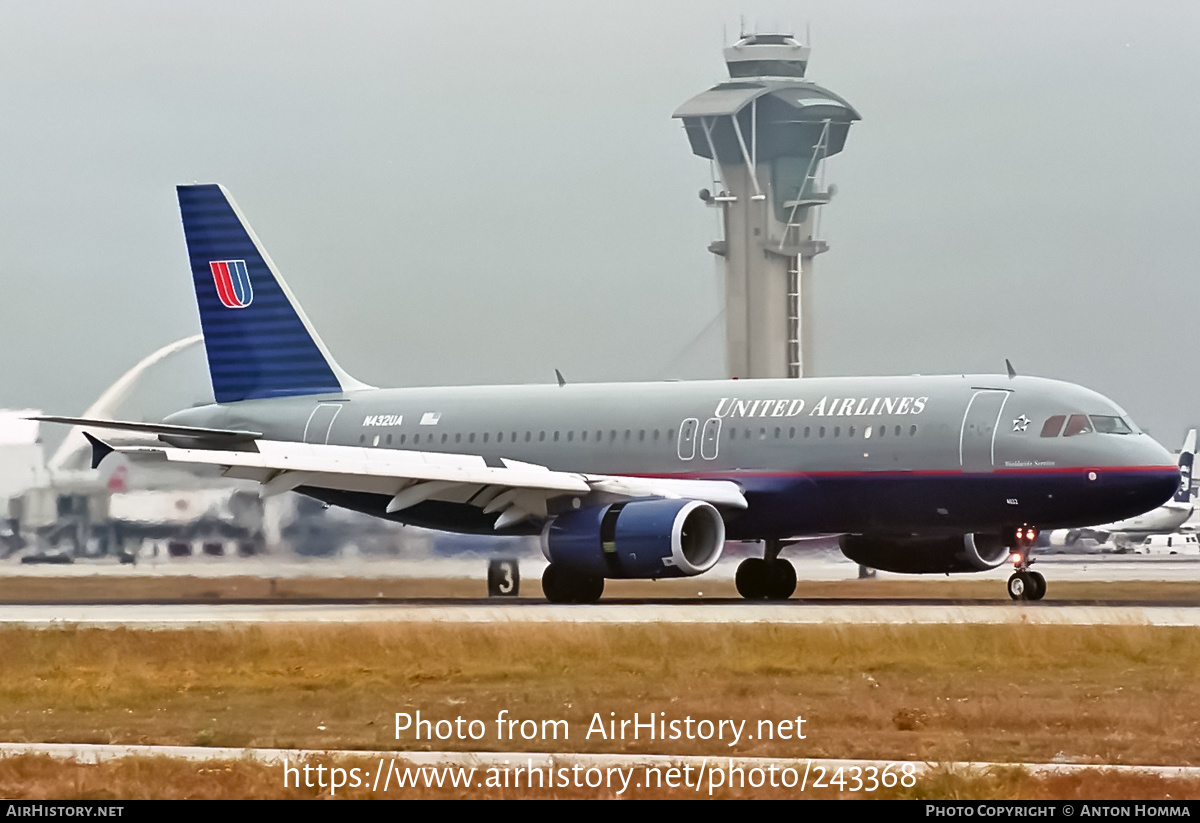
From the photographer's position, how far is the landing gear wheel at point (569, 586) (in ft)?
108

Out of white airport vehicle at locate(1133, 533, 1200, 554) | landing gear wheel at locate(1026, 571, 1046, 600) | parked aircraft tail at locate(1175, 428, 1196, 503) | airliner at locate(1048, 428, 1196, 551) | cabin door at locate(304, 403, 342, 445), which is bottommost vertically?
white airport vehicle at locate(1133, 533, 1200, 554)

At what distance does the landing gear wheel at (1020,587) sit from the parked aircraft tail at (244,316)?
14657 millimetres

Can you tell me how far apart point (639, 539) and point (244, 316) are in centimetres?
1285

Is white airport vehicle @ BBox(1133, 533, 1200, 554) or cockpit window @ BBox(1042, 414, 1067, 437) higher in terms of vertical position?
cockpit window @ BBox(1042, 414, 1067, 437)

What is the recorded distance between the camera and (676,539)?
30.7m

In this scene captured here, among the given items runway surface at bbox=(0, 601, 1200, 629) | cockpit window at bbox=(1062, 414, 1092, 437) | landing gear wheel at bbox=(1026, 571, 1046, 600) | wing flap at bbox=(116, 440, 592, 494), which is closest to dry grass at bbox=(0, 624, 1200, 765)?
runway surface at bbox=(0, 601, 1200, 629)

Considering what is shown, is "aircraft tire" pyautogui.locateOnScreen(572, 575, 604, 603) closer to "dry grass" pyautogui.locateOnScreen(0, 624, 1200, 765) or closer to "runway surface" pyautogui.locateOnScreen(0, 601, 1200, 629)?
"runway surface" pyautogui.locateOnScreen(0, 601, 1200, 629)

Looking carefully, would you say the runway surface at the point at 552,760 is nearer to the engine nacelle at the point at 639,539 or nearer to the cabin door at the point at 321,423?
Answer: the engine nacelle at the point at 639,539

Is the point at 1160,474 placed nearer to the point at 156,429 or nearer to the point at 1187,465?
the point at 156,429

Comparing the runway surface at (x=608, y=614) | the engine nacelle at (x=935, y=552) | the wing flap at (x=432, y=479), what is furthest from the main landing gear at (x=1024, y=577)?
the wing flap at (x=432, y=479)

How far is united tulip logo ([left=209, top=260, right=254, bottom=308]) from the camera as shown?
40656mm

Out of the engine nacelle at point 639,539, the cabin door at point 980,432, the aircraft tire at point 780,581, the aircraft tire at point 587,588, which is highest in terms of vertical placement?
the cabin door at point 980,432
